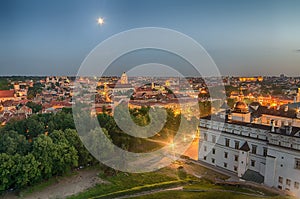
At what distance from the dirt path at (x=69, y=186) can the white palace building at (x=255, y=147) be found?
699cm

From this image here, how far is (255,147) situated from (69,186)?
1000 cm

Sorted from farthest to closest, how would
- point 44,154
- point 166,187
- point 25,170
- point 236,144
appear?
point 236,144 → point 44,154 → point 166,187 → point 25,170

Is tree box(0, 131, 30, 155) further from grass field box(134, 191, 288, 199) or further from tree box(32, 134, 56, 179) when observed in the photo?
grass field box(134, 191, 288, 199)

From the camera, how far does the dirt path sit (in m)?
11.9

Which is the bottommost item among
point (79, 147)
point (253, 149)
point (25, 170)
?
point (25, 170)

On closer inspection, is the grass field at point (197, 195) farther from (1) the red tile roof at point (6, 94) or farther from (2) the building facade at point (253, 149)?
(1) the red tile roof at point (6, 94)

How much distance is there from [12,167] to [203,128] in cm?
1089

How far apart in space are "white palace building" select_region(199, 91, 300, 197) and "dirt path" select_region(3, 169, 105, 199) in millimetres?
6994

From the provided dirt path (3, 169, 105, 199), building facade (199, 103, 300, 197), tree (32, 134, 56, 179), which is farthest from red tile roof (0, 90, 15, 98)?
building facade (199, 103, 300, 197)

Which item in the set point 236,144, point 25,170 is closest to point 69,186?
point 25,170

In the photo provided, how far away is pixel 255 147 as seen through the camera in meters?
13.2

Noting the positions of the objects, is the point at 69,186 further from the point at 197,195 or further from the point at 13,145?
the point at 197,195

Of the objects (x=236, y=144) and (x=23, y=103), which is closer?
(x=236, y=144)

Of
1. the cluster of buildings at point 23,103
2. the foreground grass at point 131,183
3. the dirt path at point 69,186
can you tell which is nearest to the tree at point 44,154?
the dirt path at point 69,186
